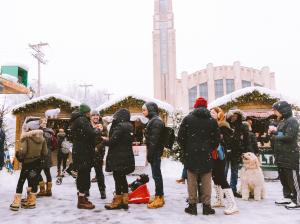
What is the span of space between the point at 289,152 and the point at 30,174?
467 cm

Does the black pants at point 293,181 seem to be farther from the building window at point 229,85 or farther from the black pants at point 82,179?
the building window at point 229,85

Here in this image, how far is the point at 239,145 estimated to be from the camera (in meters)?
6.14

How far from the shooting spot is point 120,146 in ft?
16.7

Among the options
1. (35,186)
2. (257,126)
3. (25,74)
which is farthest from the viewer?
(25,74)

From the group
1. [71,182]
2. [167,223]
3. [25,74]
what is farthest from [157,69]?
[167,223]

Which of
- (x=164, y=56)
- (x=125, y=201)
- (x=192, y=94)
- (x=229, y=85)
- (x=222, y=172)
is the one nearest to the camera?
(x=222, y=172)

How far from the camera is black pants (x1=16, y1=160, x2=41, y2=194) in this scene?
206 inches

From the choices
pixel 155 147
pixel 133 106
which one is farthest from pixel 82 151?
pixel 133 106

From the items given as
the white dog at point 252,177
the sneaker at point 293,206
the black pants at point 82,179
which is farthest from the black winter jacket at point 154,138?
the sneaker at point 293,206

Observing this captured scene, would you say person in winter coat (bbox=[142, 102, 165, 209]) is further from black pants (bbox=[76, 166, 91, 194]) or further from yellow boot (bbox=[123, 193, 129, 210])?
black pants (bbox=[76, 166, 91, 194])

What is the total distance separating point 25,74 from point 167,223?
11484mm

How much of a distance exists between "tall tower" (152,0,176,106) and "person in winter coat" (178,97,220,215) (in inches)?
2140

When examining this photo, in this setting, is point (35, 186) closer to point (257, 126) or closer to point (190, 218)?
point (190, 218)

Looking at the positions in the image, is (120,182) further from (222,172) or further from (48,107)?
(48,107)
